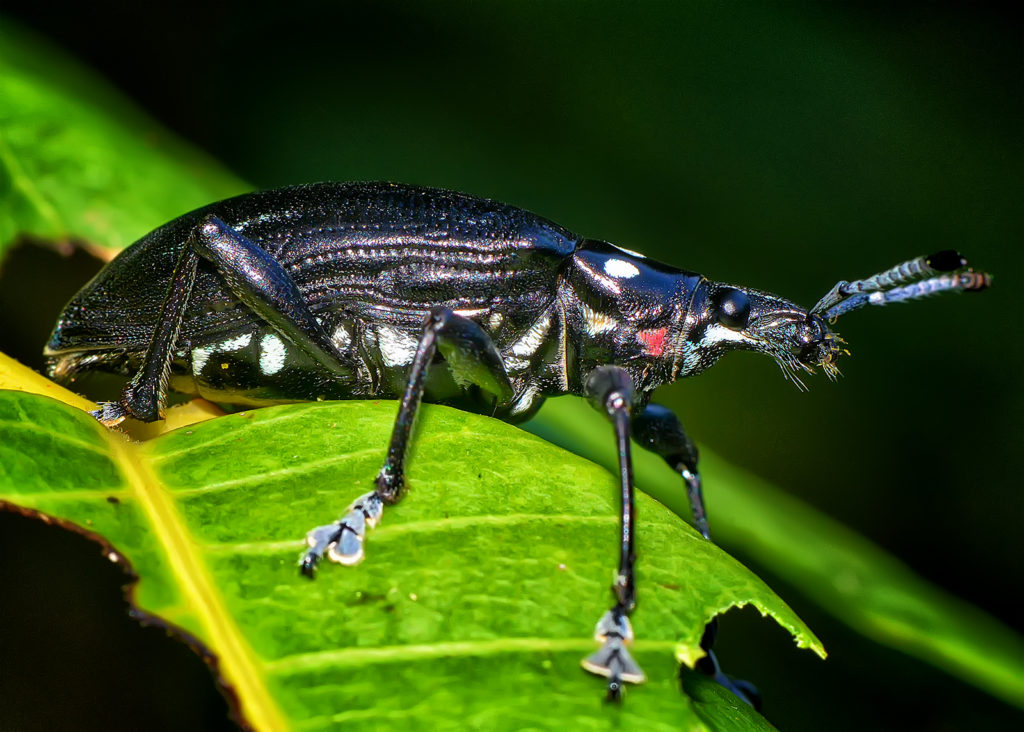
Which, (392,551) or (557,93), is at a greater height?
(557,93)

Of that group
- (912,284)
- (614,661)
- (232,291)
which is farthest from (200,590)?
(912,284)

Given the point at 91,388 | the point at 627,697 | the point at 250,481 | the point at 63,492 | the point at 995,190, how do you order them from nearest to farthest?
the point at 627,697 < the point at 63,492 < the point at 250,481 < the point at 91,388 < the point at 995,190

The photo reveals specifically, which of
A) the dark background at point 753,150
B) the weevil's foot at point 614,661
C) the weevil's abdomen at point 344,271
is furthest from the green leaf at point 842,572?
the dark background at point 753,150

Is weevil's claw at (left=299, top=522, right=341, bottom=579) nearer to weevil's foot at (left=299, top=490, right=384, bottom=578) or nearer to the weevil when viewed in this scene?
weevil's foot at (left=299, top=490, right=384, bottom=578)

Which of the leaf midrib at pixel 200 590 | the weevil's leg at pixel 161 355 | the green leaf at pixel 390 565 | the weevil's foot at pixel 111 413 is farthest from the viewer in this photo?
the weevil's leg at pixel 161 355

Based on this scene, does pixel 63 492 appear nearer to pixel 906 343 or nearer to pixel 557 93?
pixel 557 93

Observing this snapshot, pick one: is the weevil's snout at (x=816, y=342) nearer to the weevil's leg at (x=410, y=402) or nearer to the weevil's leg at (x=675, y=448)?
the weevil's leg at (x=675, y=448)

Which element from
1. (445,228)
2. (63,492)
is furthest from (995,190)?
(63,492)

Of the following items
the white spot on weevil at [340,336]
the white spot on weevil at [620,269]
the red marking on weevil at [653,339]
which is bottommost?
the red marking on weevil at [653,339]
